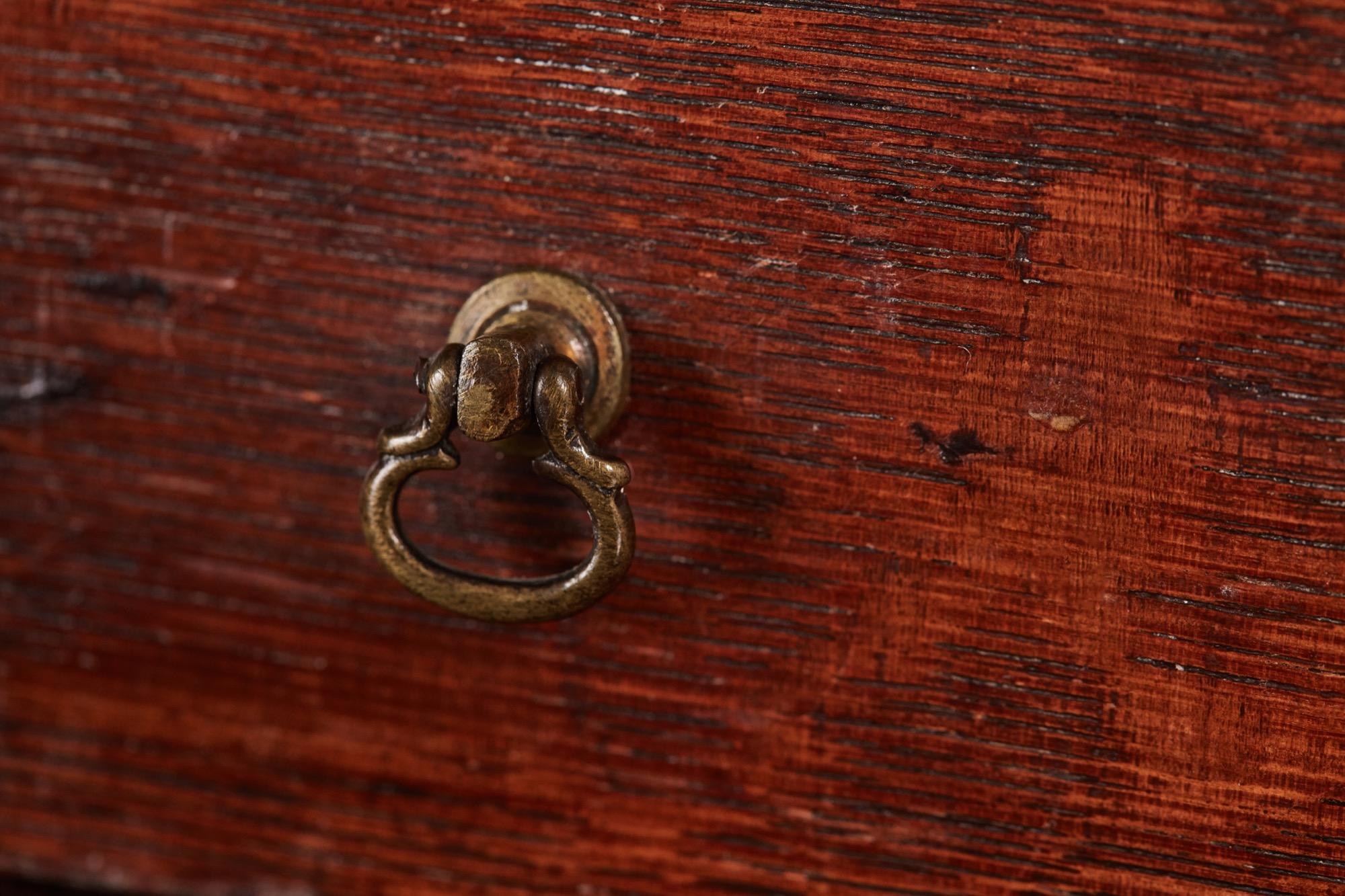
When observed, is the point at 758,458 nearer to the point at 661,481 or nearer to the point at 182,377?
the point at 661,481

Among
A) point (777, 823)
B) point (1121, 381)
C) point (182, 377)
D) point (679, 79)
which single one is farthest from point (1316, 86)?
point (182, 377)
